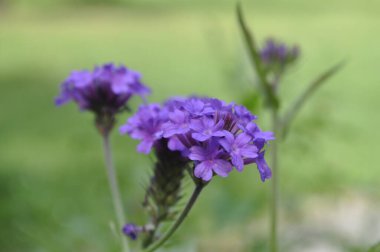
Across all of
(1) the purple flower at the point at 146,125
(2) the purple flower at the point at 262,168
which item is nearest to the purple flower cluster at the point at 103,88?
Answer: (1) the purple flower at the point at 146,125

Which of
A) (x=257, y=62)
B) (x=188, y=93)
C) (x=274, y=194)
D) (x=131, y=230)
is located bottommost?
(x=188, y=93)

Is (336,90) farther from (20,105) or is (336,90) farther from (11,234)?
(11,234)

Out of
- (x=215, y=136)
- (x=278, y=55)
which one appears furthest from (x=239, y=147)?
(x=278, y=55)

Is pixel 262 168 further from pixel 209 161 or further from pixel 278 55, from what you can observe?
pixel 278 55

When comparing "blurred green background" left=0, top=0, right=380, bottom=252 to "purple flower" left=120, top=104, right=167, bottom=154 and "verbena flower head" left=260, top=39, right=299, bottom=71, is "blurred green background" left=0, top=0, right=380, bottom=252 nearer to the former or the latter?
"verbena flower head" left=260, top=39, right=299, bottom=71

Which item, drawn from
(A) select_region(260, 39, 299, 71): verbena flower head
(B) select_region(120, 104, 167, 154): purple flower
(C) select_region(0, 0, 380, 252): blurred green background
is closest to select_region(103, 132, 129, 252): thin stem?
(B) select_region(120, 104, 167, 154): purple flower

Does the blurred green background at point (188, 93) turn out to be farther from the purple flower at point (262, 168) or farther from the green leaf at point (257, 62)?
the purple flower at point (262, 168)

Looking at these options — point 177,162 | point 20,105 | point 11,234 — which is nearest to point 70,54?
point 20,105

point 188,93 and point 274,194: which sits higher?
point 274,194
